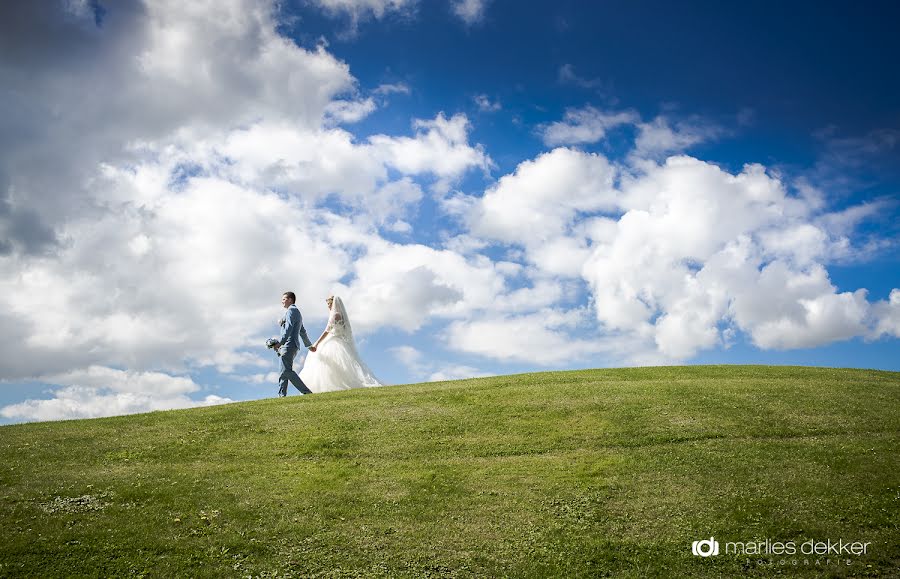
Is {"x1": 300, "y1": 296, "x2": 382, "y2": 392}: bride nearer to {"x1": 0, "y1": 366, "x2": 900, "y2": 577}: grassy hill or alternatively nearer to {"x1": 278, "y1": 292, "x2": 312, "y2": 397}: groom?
{"x1": 278, "y1": 292, "x2": 312, "y2": 397}: groom

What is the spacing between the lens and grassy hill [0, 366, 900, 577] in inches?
709

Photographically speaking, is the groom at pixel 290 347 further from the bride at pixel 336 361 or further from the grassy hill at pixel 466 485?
the grassy hill at pixel 466 485

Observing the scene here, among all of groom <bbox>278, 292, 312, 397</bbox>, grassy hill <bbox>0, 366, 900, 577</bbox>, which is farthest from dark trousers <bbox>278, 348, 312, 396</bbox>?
grassy hill <bbox>0, 366, 900, 577</bbox>

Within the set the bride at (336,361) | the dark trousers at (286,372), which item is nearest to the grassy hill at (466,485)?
the dark trousers at (286,372)

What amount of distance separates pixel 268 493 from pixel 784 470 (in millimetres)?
18505

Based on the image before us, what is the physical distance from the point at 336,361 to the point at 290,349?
2820mm

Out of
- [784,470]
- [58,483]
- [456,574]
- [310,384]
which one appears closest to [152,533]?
[58,483]

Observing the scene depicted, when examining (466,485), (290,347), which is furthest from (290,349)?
(466,485)

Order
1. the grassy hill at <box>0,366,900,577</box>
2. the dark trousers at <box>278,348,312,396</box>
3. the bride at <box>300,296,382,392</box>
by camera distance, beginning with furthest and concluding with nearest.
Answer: the bride at <box>300,296,382,392</box> < the dark trousers at <box>278,348,312,396</box> < the grassy hill at <box>0,366,900,577</box>

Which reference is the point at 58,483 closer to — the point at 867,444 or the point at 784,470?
the point at 784,470

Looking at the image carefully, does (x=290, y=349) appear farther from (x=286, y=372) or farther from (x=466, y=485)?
(x=466, y=485)

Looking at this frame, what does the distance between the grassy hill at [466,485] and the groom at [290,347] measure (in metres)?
4.18

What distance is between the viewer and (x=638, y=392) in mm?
32250

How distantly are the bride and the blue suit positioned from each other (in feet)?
1.88
